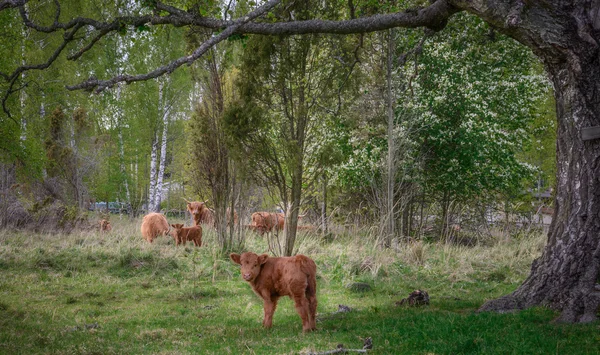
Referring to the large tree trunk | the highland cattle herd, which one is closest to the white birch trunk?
the highland cattle herd

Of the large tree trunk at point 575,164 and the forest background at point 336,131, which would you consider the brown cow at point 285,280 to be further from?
the forest background at point 336,131

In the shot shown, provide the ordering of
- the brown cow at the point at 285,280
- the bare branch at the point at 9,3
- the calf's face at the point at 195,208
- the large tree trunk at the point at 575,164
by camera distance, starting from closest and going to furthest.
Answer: the brown cow at the point at 285,280 → the large tree trunk at the point at 575,164 → the bare branch at the point at 9,3 → the calf's face at the point at 195,208

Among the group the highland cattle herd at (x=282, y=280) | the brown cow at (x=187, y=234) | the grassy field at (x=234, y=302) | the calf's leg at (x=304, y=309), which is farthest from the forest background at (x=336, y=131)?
the calf's leg at (x=304, y=309)

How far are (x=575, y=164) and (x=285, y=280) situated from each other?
381 centimetres

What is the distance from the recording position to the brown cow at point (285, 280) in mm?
5879

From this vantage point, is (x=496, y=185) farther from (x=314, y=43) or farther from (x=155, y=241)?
(x=155, y=241)

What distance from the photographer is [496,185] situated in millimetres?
15609

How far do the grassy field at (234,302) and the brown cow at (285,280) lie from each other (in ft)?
0.89

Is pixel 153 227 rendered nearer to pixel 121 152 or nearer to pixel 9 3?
pixel 9 3

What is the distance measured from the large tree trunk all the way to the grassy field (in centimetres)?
42

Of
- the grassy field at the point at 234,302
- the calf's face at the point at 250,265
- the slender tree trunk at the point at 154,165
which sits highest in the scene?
the slender tree trunk at the point at 154,165

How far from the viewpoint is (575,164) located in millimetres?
6168

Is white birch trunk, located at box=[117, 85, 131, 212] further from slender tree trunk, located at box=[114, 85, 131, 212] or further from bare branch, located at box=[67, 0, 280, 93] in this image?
bare branch, located at box=[67, 0, 280, 93]

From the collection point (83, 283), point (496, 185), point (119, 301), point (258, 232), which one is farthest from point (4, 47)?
point (496, 185)
